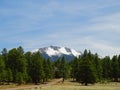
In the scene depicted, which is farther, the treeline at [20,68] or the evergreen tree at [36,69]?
the evergreen tree at [36,69]

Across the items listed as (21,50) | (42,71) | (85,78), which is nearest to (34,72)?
(42,71)

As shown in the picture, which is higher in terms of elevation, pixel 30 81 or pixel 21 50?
pixel 21 50

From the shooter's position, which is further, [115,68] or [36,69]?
[115,68]

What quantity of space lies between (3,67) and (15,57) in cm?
872

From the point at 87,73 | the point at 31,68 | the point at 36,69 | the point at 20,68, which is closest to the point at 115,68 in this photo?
the point at 36,69

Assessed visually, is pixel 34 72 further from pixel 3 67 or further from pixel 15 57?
pixel 3 67

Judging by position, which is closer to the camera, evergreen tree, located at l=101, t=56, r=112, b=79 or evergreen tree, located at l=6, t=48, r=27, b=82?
evergreen tree, located at l=6, t=48, r=27, b=82

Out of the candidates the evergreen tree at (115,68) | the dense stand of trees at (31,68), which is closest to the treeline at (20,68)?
the dense stand of trees at (31,68)

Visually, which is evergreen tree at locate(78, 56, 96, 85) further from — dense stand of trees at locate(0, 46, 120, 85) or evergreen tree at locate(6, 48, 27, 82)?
evergreen tree at locate(6, 48, 27, 82)

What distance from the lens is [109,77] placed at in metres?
156

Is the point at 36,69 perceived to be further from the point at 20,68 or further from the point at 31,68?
the point at 20,68

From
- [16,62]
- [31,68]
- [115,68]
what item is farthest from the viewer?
[115,68]

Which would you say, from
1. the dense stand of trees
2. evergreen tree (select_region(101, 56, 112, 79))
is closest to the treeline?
the dense stand of trees

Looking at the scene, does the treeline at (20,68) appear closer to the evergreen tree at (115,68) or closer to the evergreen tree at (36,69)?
the evergreen tree at (36,69)
